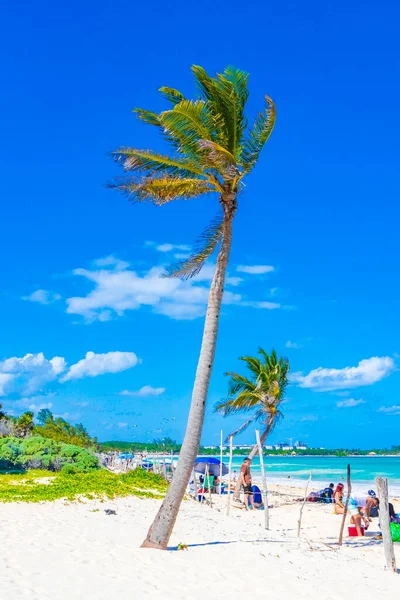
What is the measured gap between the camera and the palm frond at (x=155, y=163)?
33.9 feet

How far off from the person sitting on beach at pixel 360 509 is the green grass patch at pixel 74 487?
20.4 ft

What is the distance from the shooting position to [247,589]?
7703 mm

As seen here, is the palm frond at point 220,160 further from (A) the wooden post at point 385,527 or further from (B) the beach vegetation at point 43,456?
(B) the beach vegetation at point 43,456

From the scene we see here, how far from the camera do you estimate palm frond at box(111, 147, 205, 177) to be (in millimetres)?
10320

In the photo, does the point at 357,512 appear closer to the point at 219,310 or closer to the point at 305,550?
the point at 305,550

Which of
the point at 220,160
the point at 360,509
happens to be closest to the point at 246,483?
the point at 360,509

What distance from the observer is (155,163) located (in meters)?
10.5

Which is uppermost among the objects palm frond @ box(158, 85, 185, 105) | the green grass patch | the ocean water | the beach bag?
palm frond @ box(158, 85, 185, 105)

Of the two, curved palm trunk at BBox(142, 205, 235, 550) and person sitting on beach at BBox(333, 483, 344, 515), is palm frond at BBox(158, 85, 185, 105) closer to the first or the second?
curved palm trunk at BBox(142, 205, 235, 550)

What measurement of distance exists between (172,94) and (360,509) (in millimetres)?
12362

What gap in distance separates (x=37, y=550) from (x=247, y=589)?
3.39 metres

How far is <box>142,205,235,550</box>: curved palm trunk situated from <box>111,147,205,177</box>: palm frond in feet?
6.70

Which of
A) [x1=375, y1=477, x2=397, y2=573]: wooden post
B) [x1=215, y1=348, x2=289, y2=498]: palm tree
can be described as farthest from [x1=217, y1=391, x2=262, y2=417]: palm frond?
[x1=375, y1=477, x2=397, y2=573]: wooden post

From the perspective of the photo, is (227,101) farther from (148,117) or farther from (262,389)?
(262,389)
